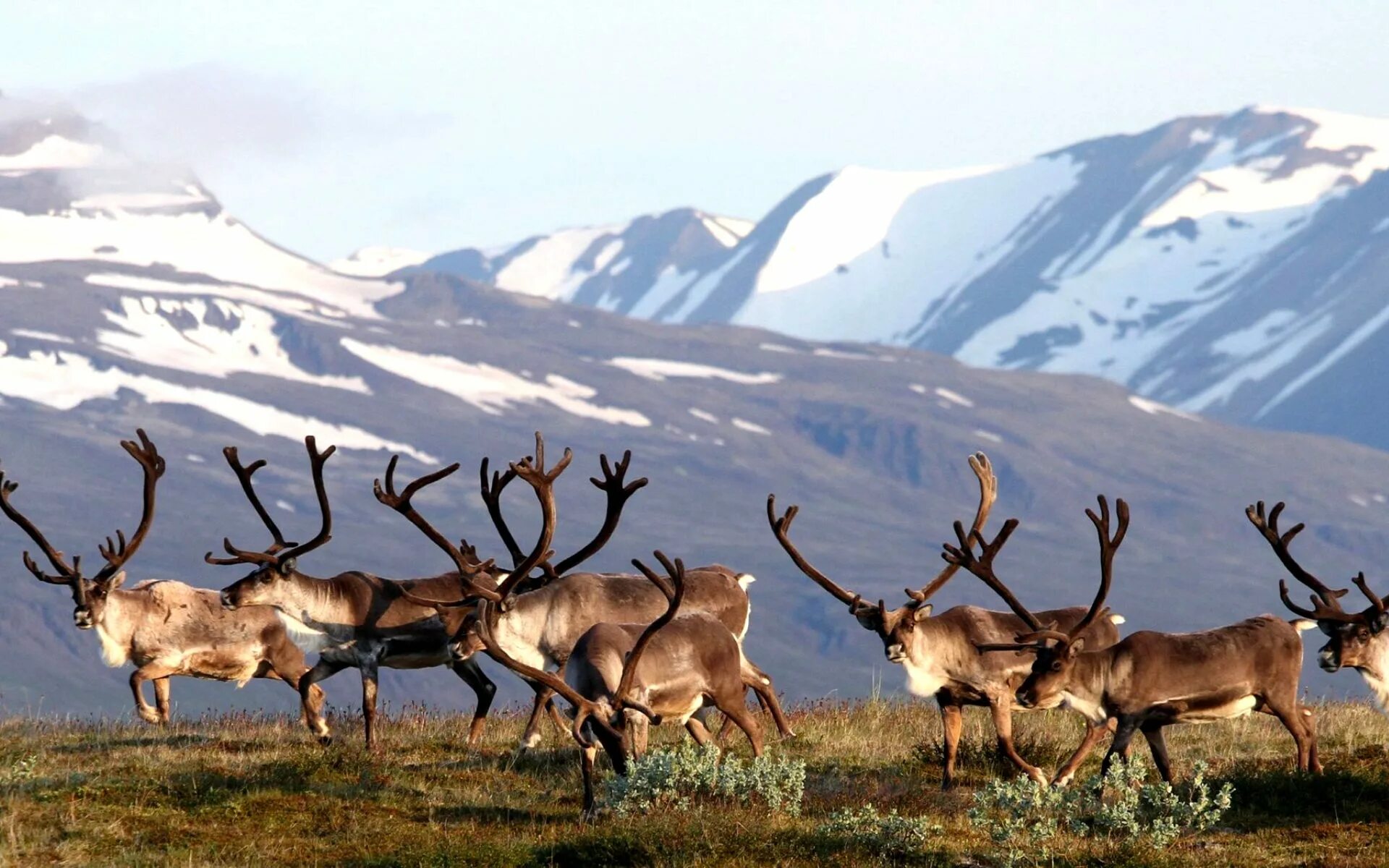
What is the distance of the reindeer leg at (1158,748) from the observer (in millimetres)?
18422

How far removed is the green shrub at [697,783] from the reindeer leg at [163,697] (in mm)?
8192

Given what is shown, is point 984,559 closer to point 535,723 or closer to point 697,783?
point 697,783

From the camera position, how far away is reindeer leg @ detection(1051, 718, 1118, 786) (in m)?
17.9

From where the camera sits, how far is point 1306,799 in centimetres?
1727

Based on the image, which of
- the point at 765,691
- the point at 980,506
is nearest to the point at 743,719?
the point at 765,691

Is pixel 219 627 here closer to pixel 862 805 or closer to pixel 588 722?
pixel 588 722

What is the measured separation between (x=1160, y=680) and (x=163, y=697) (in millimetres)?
10991

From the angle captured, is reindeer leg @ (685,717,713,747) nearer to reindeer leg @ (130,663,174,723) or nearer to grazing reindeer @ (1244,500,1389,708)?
grazing reindeer @ (1244,500,1389,708)

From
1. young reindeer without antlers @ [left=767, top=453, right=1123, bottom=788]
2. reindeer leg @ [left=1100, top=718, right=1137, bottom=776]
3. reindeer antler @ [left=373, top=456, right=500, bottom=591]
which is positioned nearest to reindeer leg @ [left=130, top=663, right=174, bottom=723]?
reindeer antler @ [left=373, top=456, right=500, bottom=591]

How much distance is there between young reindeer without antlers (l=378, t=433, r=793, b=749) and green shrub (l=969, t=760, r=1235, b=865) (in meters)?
4.09

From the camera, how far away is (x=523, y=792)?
1805 cm

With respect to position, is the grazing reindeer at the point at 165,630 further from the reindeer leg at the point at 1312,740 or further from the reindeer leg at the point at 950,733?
the reindeer leg at the point at 1312,740

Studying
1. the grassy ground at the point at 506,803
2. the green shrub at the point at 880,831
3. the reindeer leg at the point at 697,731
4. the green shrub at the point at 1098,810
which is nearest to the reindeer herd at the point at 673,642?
the reindeer leg at the point at 697,731

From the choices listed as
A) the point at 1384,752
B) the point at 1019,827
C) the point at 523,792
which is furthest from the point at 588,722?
the point at 1384,752
